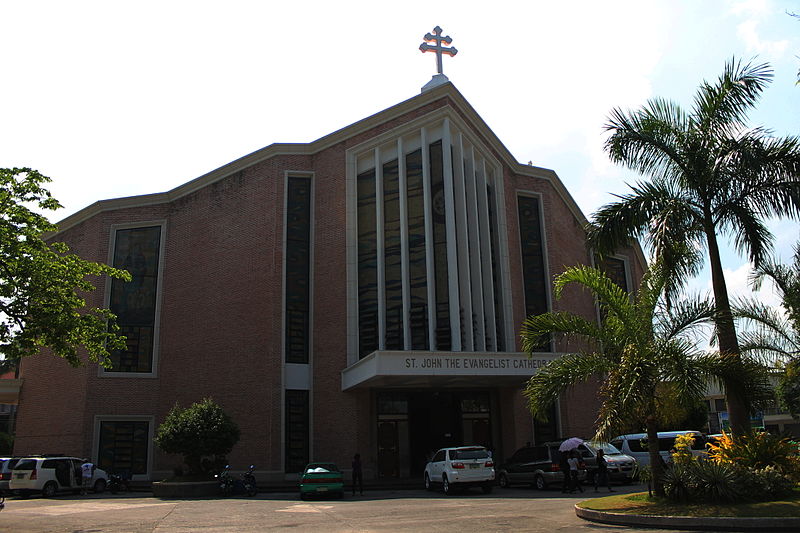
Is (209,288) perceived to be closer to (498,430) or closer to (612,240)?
(498,430)

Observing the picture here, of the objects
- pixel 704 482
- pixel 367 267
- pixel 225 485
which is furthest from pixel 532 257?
pixel 704 482

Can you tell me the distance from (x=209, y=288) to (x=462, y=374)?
12578 millimetres

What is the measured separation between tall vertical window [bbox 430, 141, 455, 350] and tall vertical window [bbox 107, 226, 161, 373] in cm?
1342

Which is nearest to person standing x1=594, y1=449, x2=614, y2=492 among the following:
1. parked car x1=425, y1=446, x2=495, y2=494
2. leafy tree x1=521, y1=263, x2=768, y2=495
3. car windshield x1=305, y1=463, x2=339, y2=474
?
parked car x1=425, y1=446, x2=495, y2=494

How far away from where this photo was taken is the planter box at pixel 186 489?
931 inches

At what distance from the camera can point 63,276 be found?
63.8 ft

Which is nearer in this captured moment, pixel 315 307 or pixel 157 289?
pixel 315 307

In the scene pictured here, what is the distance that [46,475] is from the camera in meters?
24.5

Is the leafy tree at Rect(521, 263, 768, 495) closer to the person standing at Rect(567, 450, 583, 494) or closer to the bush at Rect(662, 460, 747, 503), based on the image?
the bush at Rect(662, 460, 747, 503)

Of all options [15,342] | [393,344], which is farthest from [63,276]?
[393,344]

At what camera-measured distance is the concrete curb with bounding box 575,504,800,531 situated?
11719 mm

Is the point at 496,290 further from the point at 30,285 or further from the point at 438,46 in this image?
the point at 30,285

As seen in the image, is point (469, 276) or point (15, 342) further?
point (469, 276)

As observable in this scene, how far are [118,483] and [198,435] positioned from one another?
465cm
